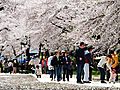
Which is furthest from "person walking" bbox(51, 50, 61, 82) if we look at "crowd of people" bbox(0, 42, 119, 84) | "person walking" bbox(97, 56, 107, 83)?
"person walking" bbox(97, 56, 107, 83)

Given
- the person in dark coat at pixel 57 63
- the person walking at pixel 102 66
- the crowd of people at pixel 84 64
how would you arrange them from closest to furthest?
the crowd of people at pixel 84 64 → the person walking at pixel 102 66 → the person in dark coat at pixel 57 63

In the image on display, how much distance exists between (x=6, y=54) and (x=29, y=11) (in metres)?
17.3

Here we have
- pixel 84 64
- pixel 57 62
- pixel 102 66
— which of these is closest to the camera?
pixel 84 64

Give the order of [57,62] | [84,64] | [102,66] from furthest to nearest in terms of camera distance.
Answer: [57,62]
[102,66]
[84,64]

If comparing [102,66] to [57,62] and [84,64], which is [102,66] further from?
[57,62]

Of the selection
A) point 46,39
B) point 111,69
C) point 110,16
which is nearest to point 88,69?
point 111,69

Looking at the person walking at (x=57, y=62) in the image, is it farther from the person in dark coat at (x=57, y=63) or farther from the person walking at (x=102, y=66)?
the person walking at (x=102, y=66)

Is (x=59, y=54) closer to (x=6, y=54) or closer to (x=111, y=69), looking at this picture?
(x=111, y=69)

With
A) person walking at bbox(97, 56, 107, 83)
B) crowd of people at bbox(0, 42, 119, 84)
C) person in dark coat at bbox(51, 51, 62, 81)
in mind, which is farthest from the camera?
person in dark coat at bbox(51, 51, 62, 81)

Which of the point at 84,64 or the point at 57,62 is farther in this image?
the point at 57,62

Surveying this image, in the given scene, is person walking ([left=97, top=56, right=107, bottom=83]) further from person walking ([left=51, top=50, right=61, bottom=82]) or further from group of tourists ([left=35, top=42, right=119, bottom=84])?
person walking ([left=51, top=50, right=61, bottom=82])

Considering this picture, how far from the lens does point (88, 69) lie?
77.0 ft

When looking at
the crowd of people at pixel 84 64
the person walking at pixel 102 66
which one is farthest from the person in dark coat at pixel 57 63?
the person walking at pixel 102 66

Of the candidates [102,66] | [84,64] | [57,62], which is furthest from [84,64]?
[57,62]
